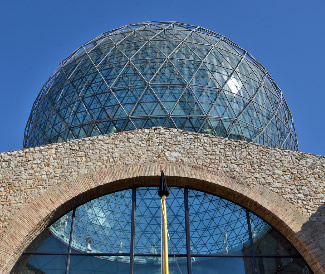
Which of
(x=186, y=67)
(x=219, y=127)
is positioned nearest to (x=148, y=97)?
(x=186, y=67)

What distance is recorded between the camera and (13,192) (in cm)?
1077

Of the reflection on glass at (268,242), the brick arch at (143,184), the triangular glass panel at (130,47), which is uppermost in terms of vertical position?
the triangular glass panel at (130,47)

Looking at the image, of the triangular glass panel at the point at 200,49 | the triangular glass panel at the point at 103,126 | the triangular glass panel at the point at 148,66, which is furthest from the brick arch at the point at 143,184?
the triangular glass panel at the point at 200,49

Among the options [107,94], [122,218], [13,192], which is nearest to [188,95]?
[107,94]

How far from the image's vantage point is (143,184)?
449 inches

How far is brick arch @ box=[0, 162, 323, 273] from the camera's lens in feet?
33.9

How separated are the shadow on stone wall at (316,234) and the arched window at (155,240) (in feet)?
1.55

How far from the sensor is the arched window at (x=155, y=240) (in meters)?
10.5

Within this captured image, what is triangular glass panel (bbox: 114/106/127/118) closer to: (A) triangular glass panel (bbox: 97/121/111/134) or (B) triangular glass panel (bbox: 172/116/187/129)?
(A) triangular glass panel (bbox: 97/121/111/134)

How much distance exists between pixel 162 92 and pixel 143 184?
6.57m

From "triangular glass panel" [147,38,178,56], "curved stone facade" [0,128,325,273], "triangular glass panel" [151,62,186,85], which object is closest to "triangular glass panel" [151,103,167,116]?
"triangular glass panel" [151,62,186,85]

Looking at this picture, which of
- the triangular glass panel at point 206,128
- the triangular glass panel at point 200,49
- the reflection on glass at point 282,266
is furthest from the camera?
the triangular glass panel at point 200,49

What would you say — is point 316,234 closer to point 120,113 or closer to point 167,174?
point 167,174

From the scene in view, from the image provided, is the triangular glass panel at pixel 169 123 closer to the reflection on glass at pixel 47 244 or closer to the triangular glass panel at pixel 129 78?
the triangular glass panel at pixel 129 78
